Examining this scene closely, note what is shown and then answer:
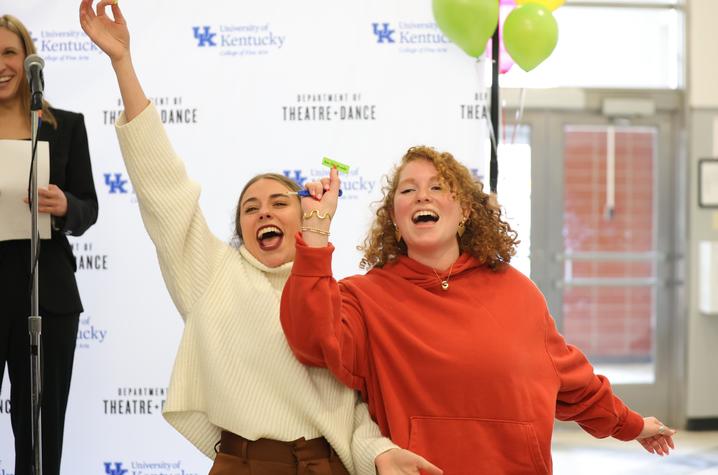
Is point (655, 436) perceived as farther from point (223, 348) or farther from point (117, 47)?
point (117, 47)

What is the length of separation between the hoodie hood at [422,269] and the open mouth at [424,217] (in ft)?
0.32


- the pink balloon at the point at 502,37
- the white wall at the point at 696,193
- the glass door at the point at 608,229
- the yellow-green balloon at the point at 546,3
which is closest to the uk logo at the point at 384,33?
the pink balloon at the point at 502,37

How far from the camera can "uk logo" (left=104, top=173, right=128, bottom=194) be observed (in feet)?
11.3

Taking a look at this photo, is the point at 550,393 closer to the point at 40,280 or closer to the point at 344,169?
the point at 344,169

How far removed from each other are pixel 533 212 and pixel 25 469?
3.78 m

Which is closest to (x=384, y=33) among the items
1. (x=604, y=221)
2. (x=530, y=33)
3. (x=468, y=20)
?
(x=468, y=20)

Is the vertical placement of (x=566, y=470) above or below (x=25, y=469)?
below

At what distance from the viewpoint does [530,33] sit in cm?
309

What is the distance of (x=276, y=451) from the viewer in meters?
1.67

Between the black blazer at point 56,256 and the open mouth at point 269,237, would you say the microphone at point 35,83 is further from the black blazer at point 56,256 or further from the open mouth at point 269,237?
the open mouth at point 269,237

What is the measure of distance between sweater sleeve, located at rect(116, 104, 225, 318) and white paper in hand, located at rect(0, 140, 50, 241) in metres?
0.83

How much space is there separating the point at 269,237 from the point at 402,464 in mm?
571

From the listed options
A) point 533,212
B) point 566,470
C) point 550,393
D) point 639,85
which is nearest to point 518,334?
point 550,393

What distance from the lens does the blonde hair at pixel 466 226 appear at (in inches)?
73.7
